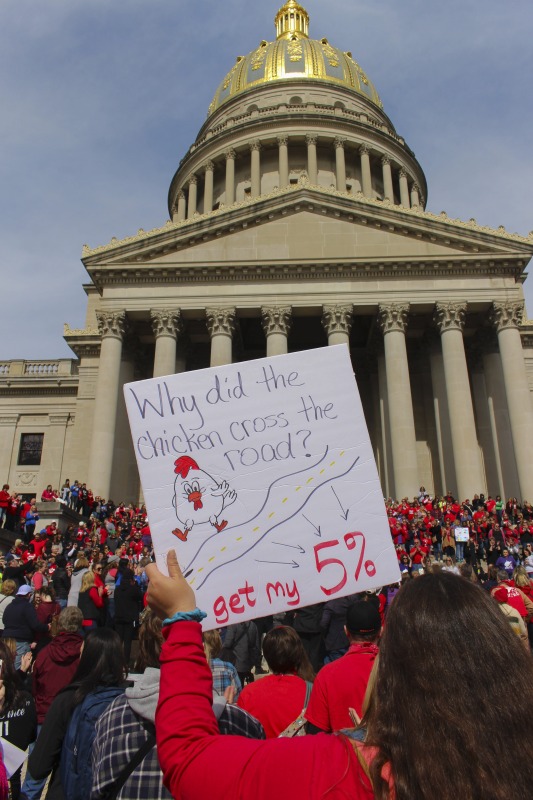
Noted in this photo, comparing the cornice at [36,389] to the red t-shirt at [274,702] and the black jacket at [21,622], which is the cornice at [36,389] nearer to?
the black jacket at [21,622]

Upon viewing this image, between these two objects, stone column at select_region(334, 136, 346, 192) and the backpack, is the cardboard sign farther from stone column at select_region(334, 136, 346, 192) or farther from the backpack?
stone column at select_region(334, 136, 346, 192)

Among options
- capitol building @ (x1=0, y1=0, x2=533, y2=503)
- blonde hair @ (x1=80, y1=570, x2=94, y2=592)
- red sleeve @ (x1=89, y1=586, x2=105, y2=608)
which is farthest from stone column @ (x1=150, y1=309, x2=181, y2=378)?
red sleeve @ (x1=89, y1=586, x2=105, y2=608)

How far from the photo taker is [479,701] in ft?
5.25

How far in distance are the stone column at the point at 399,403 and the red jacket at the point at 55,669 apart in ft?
82.1

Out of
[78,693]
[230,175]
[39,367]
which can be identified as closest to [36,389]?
[39,367]

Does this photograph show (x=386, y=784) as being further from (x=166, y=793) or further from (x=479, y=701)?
(x=166, y=793)

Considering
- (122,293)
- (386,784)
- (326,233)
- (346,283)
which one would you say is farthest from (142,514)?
(386,784)

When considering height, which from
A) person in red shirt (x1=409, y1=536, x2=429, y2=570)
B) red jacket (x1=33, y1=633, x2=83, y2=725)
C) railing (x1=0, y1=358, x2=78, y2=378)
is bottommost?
red jacket (x1=33, y1=633, x2=83, y2=725)

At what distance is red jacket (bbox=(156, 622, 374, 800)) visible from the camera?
163 centimetres

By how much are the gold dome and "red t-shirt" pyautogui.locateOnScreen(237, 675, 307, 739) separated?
67722 mm

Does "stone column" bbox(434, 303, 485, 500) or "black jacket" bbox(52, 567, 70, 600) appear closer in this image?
"black jacket" bbox(52, 567, 70, 600)

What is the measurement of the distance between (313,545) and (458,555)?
1903 centimetres

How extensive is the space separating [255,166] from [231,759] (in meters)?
A: 59.3

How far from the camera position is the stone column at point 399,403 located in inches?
1188
